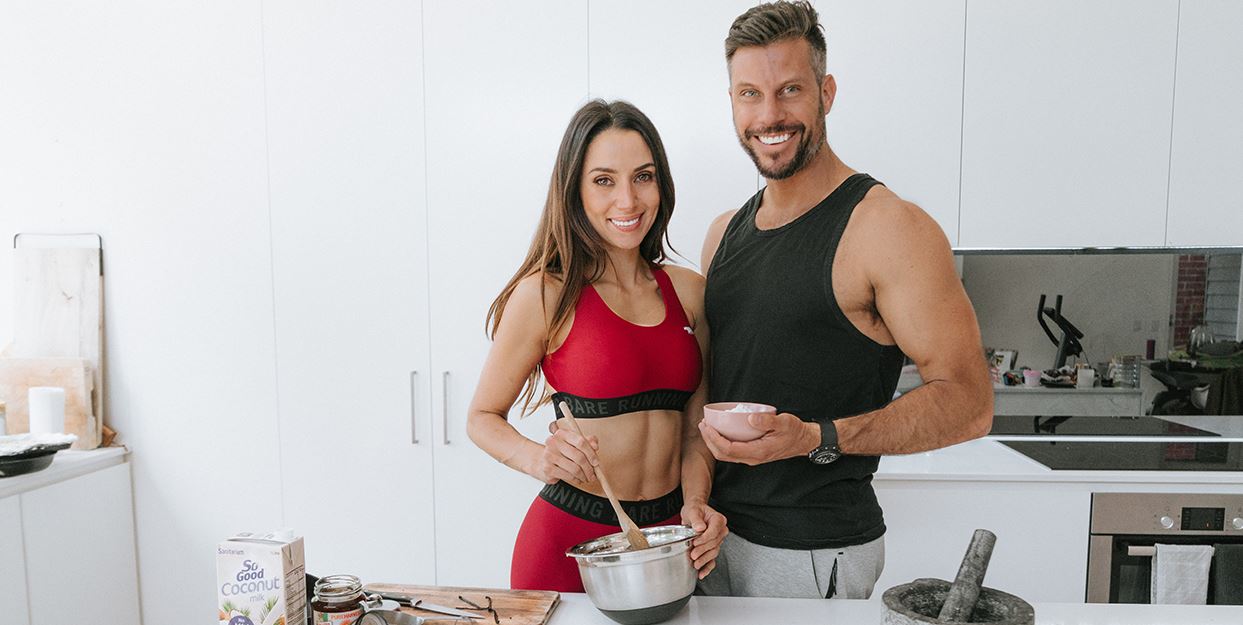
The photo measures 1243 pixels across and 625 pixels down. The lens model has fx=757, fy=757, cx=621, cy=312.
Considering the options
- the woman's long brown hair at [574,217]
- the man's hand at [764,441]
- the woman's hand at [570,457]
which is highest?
the woman's long brown hair at [574,217]

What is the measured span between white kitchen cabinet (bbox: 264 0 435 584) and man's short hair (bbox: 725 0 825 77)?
1419mm

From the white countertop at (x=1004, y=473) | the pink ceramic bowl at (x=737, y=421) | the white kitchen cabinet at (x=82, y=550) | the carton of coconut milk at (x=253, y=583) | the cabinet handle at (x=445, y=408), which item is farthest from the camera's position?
the cabinet handle at (x=445, y=408)

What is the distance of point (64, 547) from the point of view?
2.48 m

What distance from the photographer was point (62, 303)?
268 centimetres

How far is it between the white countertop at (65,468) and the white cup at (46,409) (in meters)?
0.10

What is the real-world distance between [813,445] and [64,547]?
2508mm

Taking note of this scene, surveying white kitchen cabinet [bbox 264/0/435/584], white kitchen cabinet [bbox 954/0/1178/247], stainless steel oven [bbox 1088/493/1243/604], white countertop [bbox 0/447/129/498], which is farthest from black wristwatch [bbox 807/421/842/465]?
white countertop [bbox 0/447/129/498]

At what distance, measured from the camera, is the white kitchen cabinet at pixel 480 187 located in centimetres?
255

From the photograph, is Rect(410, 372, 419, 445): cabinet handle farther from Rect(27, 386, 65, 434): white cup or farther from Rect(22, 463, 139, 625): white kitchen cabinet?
Rect(27, 386, 65, 434): white cup

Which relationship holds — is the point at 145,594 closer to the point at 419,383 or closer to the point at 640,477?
the point at 419,383

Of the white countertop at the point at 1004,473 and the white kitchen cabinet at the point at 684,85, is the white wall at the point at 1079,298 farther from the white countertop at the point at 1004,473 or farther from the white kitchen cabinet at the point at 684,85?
the white kitchen cabinet at the point at 684,85

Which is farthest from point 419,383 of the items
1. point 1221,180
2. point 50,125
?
point 1221,180

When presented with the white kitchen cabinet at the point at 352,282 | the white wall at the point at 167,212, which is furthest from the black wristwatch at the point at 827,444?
the white wall at the point at 167,212

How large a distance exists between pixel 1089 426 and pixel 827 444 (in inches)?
76.4
